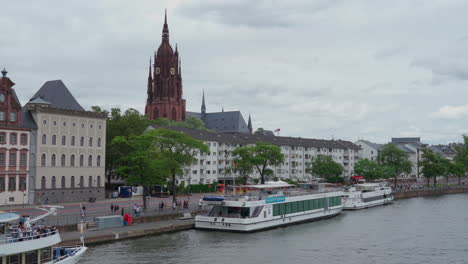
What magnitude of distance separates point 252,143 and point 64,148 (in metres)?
67.4

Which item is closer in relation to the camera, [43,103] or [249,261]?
[249,261]

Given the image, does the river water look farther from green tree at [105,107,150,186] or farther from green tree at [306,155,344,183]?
green tree at [306,155,344,183]

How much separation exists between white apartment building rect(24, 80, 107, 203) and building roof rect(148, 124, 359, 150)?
2899 cm

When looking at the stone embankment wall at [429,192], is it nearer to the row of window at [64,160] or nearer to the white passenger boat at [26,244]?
the row of window at [64,160]

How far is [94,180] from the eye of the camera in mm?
88562

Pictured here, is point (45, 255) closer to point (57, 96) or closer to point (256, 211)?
point (256, 211)

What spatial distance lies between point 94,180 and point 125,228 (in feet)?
107

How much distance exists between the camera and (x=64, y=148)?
8325 centimetres

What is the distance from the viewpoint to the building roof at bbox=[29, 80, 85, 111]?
282ft

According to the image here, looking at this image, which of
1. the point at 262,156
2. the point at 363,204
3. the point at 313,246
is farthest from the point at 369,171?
the point at 313,246

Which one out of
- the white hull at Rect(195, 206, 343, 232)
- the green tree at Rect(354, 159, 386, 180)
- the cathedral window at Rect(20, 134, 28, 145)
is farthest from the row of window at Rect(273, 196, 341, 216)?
the green tree at Rect(354, 159, 386, 180)

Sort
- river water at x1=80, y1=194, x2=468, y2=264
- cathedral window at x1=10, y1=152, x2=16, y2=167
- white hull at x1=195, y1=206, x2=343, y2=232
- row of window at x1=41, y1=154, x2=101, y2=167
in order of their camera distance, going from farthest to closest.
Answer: row of window at x1=41, y1=154, x2=101, y2=167, cathedral window at x1=10, y1=152, x2=16, y2=167, white hull at x1=195, y1=206, x2=343, y2=232, river water at x1=80, y1=194, x2=468, y2=264

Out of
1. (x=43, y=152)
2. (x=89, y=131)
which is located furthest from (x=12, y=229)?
(x=89, y=131)

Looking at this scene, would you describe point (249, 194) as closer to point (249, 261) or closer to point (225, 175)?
point (249, 261)
